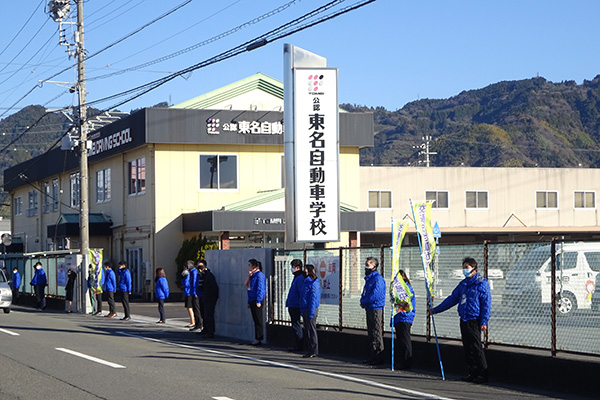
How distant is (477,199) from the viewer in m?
56.9

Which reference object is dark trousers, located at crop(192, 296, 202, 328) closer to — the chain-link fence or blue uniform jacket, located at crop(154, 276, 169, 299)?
blue uniform jacket, located at crop(154, 276, 169, 299)

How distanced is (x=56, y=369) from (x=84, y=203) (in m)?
19.1

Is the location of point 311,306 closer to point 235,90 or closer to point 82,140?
point 82,140

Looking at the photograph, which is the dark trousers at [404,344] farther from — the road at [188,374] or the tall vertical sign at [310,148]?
the tall vertical sign at [310,148]

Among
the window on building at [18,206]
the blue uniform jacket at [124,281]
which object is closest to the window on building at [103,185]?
the blue uniform jacket at [124,281]

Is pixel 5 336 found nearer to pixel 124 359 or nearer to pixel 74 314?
pixel 124 359

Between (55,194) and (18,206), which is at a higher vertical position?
(55,194)

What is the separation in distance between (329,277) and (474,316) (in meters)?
5.49

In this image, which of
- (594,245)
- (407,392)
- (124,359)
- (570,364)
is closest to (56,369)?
(124,359)

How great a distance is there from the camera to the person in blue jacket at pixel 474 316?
13.1m

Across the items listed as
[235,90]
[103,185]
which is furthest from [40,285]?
[235,90]

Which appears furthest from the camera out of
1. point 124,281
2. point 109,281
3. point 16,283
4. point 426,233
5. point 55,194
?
point 55,194

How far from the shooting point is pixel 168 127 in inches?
1522

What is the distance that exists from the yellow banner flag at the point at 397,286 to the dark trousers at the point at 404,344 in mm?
256
